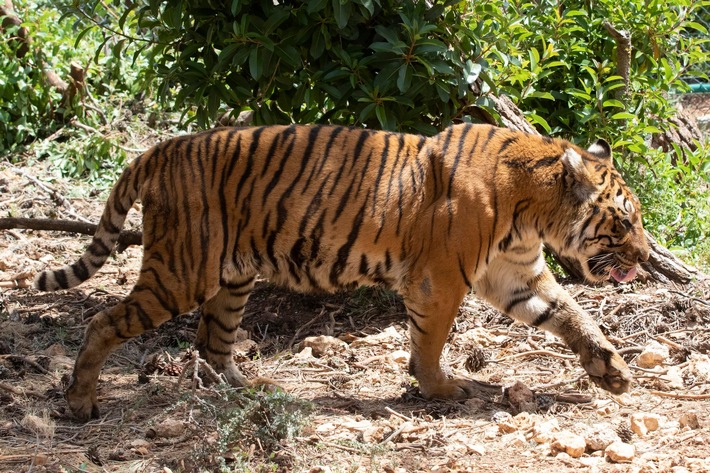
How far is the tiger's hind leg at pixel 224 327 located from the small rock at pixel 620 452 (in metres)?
2.17

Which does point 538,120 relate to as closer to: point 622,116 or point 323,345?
point 622,116

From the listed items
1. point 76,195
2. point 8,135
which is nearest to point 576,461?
point 76,195

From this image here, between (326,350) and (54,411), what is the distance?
1741 mm

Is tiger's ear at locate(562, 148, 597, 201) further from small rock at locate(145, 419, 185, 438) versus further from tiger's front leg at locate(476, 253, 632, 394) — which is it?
small rock at locate(145, 419, 185, 438)

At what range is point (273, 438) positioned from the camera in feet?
13.6

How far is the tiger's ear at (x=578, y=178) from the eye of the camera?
4.95 meters

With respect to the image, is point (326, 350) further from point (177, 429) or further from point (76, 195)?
point (76, 195)

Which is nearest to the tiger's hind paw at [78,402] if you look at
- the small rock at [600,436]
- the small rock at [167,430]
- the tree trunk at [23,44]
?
the small rock at [167,430]

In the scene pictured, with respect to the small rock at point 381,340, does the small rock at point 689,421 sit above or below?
above

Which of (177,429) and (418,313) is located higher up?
(418,313)

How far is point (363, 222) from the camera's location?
4.93 meters

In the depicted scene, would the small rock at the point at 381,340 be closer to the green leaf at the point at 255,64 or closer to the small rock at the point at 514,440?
the small rock at the point at 514,440

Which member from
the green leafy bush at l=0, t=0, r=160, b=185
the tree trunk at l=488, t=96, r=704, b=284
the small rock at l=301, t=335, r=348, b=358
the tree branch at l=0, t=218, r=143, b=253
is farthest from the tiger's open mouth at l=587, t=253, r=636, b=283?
the green leafy bush at l=0, t=0, r=160, b=185

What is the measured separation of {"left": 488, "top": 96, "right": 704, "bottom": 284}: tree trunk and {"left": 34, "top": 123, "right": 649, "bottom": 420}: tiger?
1.26 metres
